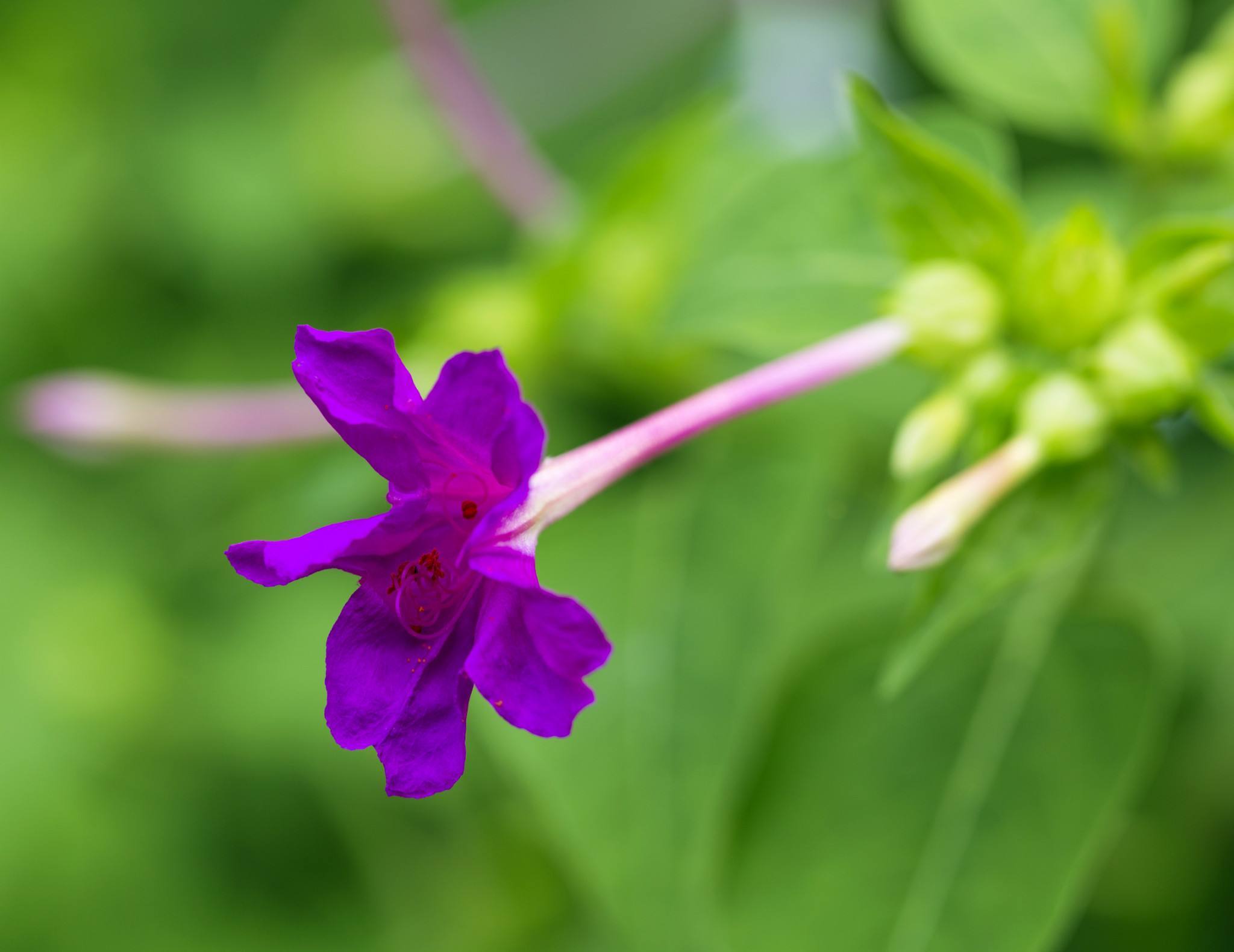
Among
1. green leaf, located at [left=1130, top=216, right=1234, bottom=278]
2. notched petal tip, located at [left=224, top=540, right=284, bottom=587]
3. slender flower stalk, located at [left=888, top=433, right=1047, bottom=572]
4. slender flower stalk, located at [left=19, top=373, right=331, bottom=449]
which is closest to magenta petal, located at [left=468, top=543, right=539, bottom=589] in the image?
notched petal tip, located at [left=224, top=540, right=284, bottom=587]

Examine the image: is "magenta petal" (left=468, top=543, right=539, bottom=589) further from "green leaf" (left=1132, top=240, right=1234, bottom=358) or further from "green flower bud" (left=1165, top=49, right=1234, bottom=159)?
"green flower bud" (left=1165, top=49, right=1234, bottom=159)

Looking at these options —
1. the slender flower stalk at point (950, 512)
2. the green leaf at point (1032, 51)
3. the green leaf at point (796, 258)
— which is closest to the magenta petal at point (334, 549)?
the slender flower stalk at point (950, 512)

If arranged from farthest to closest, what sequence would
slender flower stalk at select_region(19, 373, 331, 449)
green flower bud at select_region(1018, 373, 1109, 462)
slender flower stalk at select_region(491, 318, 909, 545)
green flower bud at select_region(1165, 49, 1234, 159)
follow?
slender flower stalk at select_region(19, 373, 331, 449), green flower bud at select_region(1165, 49, 1234, 159), green flower bud at select_region(1018, 373, 1109, 462), slender flower stalk at select_region(491, 318, 909, 545)

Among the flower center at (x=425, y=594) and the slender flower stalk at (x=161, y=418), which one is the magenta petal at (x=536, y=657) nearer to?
the flower center at (x=425, y=594)

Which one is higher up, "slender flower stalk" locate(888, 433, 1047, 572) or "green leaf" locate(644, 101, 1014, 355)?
"green leaf" locate(644, 101, 1014, 355)

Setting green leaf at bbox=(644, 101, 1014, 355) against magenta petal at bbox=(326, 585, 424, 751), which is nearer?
magenta petal at bbox=(326, 585, 424, 751)

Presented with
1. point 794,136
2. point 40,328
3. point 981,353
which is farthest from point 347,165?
point 981,353

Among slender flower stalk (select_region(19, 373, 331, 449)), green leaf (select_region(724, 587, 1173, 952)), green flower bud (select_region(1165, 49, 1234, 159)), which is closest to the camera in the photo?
green leaf (select_region(724, 587, 1173, 952))

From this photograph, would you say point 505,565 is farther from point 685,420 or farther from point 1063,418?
point 1063,418
